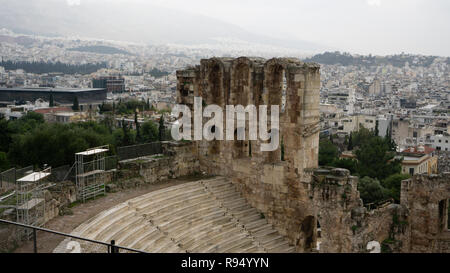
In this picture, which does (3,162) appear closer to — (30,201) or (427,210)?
(30,201)

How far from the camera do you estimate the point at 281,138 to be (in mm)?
20781

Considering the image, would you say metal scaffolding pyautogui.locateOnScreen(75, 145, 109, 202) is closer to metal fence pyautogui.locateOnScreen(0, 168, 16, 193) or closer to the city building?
metal fence pyautogui.locateOnScreen(0, 168, 16, 193)

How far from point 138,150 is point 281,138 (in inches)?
267

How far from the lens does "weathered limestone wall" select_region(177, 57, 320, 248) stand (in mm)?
19625

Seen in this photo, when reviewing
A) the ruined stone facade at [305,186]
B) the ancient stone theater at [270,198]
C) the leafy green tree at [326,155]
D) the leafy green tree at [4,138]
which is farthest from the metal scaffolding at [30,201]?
the leafy green tree at [326,155]

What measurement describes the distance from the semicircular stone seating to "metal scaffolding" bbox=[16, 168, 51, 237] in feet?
4.30

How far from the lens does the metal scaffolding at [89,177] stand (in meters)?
18.5

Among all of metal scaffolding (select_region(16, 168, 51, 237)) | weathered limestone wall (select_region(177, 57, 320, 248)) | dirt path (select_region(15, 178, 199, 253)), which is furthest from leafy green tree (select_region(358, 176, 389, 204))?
metal scaffolding (select_region(16, 168, 51, 237))

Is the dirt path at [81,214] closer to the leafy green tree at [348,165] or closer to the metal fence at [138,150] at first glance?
the metal fence at [138,150]

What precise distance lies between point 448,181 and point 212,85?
11.0 metres

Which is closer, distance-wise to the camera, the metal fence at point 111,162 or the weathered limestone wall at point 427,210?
the weathered limestone wall at point 427,210

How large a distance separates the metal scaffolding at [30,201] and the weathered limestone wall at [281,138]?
869 cm

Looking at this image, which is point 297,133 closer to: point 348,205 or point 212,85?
point 348,205
